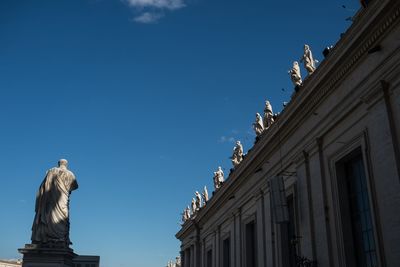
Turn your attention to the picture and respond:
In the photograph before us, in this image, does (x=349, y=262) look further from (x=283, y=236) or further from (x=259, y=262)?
(x=259, y=262)

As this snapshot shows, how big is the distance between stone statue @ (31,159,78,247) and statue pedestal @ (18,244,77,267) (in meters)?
0.44

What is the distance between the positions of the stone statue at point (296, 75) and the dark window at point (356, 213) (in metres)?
4.94

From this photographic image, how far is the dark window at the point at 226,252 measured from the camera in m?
32.2

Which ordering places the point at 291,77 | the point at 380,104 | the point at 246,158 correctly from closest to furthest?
the point at 380,104
the point at 291,77
the point at 246,158

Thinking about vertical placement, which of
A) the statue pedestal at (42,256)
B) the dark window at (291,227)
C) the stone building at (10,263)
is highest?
the stone building at (10,263)

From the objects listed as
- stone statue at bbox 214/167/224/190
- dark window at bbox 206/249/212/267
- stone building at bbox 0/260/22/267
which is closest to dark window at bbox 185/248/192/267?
dark window at bbox 206/249/212/267

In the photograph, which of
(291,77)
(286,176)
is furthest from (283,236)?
(291,77)

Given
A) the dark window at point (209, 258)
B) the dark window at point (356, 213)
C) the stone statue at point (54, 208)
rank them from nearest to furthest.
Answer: the dark window at point (356, 213), the stone statue at point (54, 208), the dark window at point (209, 258)

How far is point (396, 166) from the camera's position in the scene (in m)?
14.2

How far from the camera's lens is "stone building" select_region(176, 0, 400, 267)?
14.7m

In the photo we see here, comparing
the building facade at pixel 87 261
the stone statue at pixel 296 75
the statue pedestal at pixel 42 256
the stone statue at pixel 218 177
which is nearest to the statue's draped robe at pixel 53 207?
the statue pedestal at pixel 42 256

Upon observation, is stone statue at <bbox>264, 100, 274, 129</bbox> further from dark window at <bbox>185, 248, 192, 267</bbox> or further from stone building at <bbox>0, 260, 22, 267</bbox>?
stone building at <bbox>0, 260, 22, 267</bbox>

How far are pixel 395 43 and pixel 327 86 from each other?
4238 millimetres

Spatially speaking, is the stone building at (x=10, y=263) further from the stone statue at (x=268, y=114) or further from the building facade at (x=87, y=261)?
the stone statue at (x=268, y=114)
